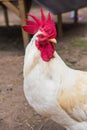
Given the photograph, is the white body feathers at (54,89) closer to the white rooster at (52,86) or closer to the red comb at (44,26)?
the white rooster at (52,86)

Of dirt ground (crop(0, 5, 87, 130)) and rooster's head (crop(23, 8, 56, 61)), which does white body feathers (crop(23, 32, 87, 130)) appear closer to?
rooster's head (crop(23, 8, 56, 61))

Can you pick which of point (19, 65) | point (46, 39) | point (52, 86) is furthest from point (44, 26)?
point (19, 65)

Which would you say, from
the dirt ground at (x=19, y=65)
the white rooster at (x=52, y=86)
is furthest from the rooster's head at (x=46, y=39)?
the dirt ground at (x=19, y=65)

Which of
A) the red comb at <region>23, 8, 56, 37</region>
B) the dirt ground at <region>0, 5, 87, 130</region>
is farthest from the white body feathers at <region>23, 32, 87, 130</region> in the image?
the dirt ground at <region>0, 5, 87, 130</region>

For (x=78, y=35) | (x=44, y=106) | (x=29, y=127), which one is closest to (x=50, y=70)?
(x=44, y=106)

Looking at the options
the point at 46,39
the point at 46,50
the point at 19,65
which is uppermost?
the point at 46,39

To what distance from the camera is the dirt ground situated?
406 centimetres

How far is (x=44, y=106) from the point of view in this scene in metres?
2.99

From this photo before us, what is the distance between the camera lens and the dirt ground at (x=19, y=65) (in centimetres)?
406

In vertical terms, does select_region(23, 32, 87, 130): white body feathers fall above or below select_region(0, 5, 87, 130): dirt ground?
above

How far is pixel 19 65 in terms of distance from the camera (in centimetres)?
570

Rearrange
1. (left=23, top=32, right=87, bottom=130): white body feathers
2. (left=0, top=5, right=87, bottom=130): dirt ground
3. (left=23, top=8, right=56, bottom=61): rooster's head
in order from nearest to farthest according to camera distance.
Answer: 1. (left=23, top=8, right=56, bottom=61): rooster's head
2. (left=23, top=32, right=87, bottom=130): white body feathers
3. (left=0, top=5, right=87, bottom=130): dirt ground

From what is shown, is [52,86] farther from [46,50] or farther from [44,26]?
[44,26]

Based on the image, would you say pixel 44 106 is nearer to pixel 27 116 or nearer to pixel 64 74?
pixel 64 74
